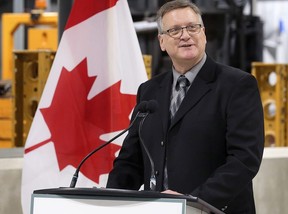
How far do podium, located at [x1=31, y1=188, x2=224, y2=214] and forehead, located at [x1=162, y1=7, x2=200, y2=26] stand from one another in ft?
2.97

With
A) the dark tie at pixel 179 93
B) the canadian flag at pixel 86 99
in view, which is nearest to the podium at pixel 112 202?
the dark tie at pixel 179 93

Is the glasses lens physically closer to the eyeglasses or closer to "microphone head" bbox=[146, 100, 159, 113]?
the eyeglasses

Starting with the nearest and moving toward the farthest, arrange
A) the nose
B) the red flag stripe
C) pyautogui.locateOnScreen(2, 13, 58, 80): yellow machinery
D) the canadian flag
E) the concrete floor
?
1. the nose
2. the canadian flag
3. the red flag stripe
4. the concrete floor
5. pyautogui.locateOnScreen(2, 13, 58, 80): yellow machinery

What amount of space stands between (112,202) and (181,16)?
101cm

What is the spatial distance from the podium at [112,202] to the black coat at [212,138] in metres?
0.38

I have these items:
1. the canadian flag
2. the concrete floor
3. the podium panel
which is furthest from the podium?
the concrete floor

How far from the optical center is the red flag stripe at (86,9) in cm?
532

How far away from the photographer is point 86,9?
534 cm

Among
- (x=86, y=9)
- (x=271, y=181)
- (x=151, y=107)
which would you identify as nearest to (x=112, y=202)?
(x=151, y=107)

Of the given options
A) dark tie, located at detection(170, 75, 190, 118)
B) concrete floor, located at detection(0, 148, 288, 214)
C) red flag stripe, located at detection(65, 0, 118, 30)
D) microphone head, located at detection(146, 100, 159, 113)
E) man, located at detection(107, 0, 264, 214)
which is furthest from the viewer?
concrete floor, located at detection(0, 148, 288, 214)

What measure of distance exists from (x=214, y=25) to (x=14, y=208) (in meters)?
6.62

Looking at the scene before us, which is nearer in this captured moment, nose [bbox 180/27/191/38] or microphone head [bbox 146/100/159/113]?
microphone head [bbox 146/100/159/113]

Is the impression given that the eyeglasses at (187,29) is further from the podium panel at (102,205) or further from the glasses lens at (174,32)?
the podium panel at (102,205)

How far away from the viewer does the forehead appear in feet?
12.8
